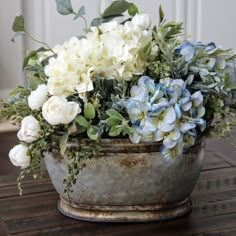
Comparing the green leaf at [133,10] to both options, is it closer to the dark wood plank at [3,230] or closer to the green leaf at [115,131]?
the green leaf at [115,131]

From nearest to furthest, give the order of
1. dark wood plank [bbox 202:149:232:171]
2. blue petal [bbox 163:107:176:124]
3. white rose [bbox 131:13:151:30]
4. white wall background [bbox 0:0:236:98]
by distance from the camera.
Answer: blue petal [bbox 163:107:176:124] → white rose [bbox 131:13:151:30] → dark wood plank [bbox 202:149:232:171] → white wall background [bbox 0:0:236:98]

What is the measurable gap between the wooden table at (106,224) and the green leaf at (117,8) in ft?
1.13

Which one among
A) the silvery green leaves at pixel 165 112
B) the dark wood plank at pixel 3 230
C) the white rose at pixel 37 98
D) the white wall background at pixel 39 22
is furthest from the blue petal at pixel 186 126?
the white wall background at pixel 39 22

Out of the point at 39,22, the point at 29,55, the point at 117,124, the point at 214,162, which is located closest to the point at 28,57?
the point at 29,55

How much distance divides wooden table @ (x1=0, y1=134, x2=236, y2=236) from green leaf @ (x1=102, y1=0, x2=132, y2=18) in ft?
1.13

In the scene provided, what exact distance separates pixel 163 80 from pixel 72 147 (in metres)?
0.17

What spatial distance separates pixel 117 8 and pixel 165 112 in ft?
0.76

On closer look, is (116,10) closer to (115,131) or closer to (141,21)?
(141,21)

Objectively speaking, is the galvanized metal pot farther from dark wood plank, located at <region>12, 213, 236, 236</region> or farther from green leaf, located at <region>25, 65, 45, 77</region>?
green leaf, located at <region>25, 65, 45, 77</region>

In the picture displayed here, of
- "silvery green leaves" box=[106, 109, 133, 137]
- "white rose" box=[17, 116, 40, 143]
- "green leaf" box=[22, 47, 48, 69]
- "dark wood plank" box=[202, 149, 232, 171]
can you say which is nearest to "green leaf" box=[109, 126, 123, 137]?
"silvery green leaves" box=[106, 109, 133, 137]

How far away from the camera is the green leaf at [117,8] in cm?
105

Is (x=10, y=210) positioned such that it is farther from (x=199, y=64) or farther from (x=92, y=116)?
(x=199, y=64)

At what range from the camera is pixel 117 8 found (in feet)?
3.47

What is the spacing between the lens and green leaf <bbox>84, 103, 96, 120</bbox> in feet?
3.12
